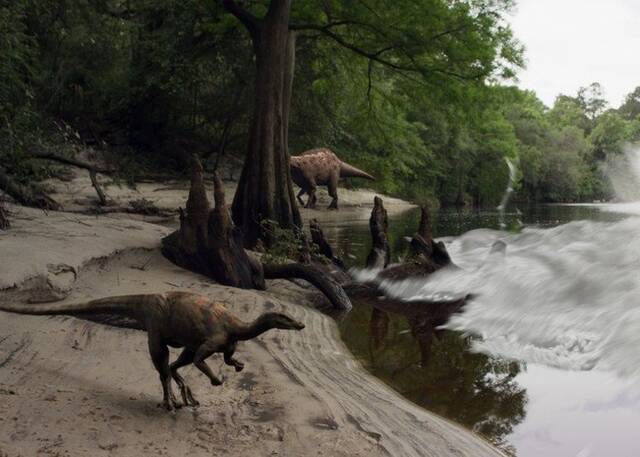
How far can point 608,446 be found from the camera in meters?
3.81

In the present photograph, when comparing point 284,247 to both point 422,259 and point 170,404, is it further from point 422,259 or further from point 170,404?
point 170,404

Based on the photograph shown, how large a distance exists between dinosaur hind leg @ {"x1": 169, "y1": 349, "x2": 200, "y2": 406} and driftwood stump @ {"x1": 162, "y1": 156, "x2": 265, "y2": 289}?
421 centimetres

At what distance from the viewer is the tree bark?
12.2 m

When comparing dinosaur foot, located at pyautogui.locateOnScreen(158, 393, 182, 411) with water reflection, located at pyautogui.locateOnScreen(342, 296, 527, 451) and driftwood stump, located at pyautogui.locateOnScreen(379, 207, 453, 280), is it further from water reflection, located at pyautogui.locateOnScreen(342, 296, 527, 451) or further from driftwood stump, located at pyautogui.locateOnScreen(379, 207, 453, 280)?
driftwood stump, located at pyautogui.locateOnScreen(379, 207, 453, 280)

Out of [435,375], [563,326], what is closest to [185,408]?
[435,375]

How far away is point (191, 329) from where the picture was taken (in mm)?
3391

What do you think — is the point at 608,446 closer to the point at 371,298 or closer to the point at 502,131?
the point at 371,298

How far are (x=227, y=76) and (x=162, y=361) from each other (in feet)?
65.5

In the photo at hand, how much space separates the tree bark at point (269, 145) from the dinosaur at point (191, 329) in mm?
8392

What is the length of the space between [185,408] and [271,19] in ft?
34.4

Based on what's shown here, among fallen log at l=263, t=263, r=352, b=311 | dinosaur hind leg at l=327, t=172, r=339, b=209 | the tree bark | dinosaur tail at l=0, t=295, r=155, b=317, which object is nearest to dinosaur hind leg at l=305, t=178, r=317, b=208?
dinosaur hind leg at l=327, t=172, r=339, b=209

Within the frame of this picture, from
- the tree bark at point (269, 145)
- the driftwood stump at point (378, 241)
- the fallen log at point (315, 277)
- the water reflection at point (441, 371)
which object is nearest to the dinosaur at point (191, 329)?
the water reflection at point (441, 371)

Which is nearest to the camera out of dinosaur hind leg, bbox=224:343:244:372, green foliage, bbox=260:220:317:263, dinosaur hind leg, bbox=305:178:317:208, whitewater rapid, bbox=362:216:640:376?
dinosaur hind leg, bbox=224:343:244:372

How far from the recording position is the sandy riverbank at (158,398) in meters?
3.19
